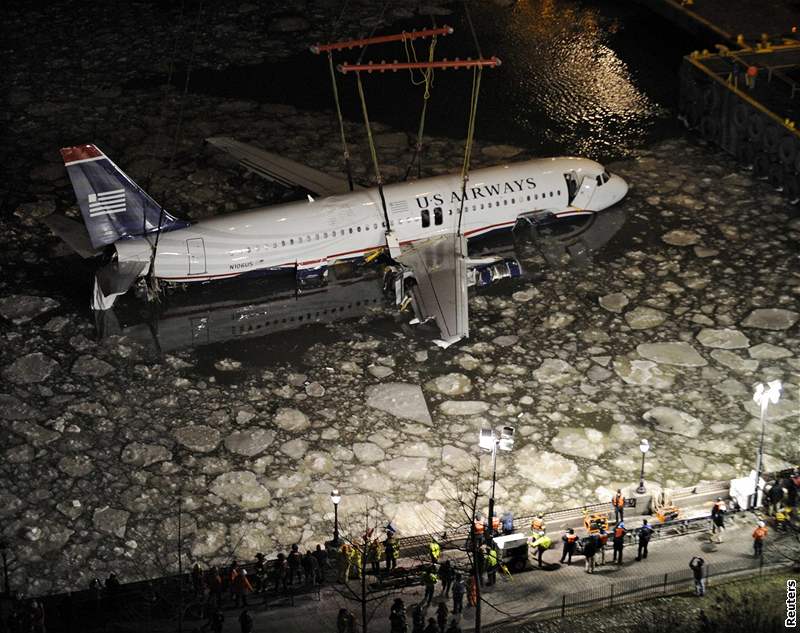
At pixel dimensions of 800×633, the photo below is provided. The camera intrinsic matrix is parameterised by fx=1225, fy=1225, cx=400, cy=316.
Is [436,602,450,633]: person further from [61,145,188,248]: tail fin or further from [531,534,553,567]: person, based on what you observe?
[61,145,188,248]: tail fin

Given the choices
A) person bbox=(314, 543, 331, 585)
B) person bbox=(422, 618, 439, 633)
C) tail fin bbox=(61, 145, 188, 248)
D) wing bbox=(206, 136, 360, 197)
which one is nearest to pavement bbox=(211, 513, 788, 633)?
person bbox=(314, 543, 331, 585)

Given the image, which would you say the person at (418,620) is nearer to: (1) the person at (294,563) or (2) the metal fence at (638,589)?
(2) the metal fence at (638,589)

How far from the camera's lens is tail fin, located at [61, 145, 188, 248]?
140 feet

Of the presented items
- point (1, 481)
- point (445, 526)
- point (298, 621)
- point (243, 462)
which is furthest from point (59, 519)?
point (445, 526)

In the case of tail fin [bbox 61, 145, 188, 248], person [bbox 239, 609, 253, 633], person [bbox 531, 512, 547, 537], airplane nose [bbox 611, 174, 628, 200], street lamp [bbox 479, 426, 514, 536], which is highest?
tail fin [bbox 61, 145, 188, 248]

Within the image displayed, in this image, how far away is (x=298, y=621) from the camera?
105 ft

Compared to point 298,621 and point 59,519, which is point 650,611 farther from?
point 59,519

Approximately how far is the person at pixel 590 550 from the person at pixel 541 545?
1049 millimetres

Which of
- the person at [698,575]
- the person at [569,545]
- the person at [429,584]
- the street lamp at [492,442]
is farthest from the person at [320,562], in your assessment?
the person at [698,575]

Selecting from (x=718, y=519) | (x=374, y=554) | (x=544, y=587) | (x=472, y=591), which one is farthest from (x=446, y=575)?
(x=718, y=519)

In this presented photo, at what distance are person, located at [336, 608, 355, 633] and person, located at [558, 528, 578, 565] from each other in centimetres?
675

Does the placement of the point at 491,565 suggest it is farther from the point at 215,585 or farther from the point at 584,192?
the point at 584,192

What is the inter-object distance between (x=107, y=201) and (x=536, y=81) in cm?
2862

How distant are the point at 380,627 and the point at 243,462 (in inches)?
348
